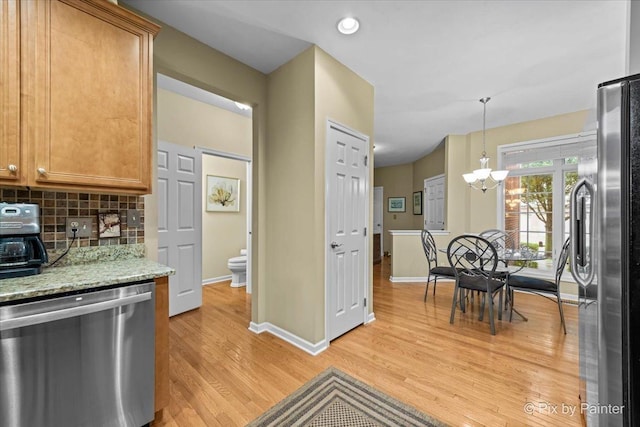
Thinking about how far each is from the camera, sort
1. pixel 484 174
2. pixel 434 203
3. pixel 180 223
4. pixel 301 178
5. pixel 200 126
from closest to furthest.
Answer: pixel 301 178 < pixel 180 223 < pixel 484 174 < pixel 200 126 < pixel 434 203

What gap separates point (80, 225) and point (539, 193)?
17.8ft

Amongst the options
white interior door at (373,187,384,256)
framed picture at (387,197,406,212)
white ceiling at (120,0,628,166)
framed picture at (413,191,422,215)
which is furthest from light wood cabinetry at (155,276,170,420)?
white interior door at (373,187,384,256)

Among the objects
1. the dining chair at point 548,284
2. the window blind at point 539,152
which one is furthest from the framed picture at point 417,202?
the dining chair at point 548,284

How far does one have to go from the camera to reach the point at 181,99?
342 cm

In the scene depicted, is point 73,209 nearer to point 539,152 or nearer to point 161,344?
point 161,344

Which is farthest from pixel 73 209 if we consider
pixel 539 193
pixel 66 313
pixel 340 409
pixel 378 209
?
pixel 378 209

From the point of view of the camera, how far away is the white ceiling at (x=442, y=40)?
6.26 feet

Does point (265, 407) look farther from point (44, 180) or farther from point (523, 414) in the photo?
point (44, 180)

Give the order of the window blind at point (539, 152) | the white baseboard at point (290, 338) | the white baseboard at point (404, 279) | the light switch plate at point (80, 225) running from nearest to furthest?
the light switch plate at point (80, 225)
the white baseboard at point (290, 338)
the window blind at point (539, 152)
the white baseboard at point (404, 279)

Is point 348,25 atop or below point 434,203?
atop

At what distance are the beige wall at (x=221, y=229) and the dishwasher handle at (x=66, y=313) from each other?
3.21 meters

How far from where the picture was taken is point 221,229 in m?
4.61

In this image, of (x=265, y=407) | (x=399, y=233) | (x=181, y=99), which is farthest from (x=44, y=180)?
(x=399, y=233)

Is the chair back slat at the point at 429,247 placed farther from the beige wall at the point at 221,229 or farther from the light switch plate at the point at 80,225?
the light switch plate at the point at 80,225
